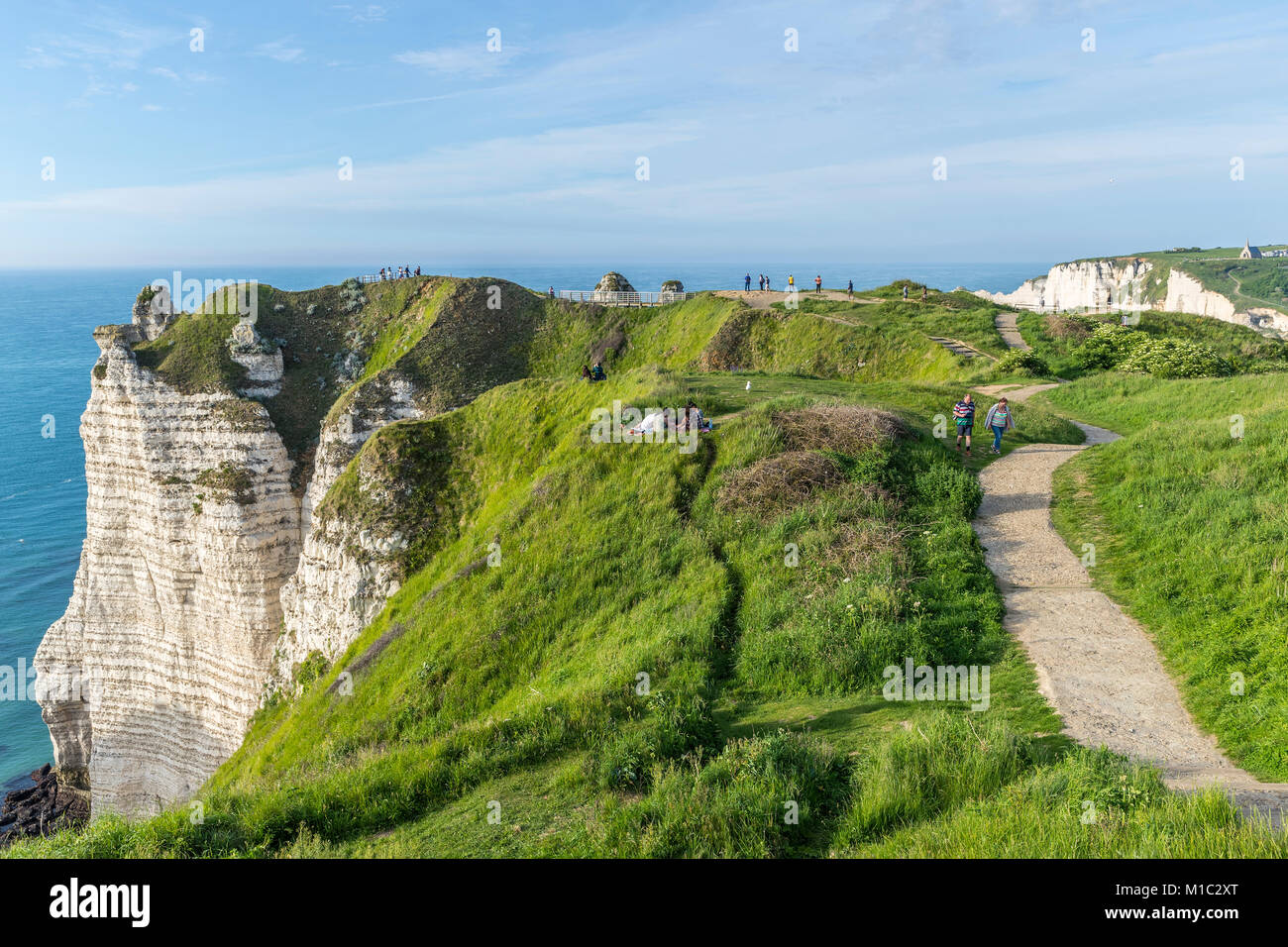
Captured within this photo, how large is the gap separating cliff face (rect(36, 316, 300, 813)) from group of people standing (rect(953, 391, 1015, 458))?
37203mm

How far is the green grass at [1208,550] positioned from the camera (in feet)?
32.6

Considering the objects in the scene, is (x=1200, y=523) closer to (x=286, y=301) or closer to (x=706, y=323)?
(x=706, y=323)

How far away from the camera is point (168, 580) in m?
42.2

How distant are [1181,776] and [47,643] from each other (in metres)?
57.0

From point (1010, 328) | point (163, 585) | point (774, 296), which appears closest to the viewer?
point (163, 585)

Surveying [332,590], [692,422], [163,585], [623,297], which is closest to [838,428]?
[692,422]

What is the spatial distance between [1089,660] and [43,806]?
5778 centimetres

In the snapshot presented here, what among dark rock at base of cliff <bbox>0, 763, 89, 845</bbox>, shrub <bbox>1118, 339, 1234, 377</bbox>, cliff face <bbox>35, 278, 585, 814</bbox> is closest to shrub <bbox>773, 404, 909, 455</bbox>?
shrub <bbox>1118, 339, 1234, 377</bbox>

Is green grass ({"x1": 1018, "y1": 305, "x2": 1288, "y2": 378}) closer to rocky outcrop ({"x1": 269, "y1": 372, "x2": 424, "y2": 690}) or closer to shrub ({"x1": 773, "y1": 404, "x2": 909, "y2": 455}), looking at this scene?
shrub ({"x1": 773, "y1": 404, "x2": 909, "y2": 455})

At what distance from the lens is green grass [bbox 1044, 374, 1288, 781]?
9938 mm

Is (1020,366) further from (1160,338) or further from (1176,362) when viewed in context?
(1160,338)

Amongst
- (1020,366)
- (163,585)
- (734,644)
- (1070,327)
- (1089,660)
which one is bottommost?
(163,585)
